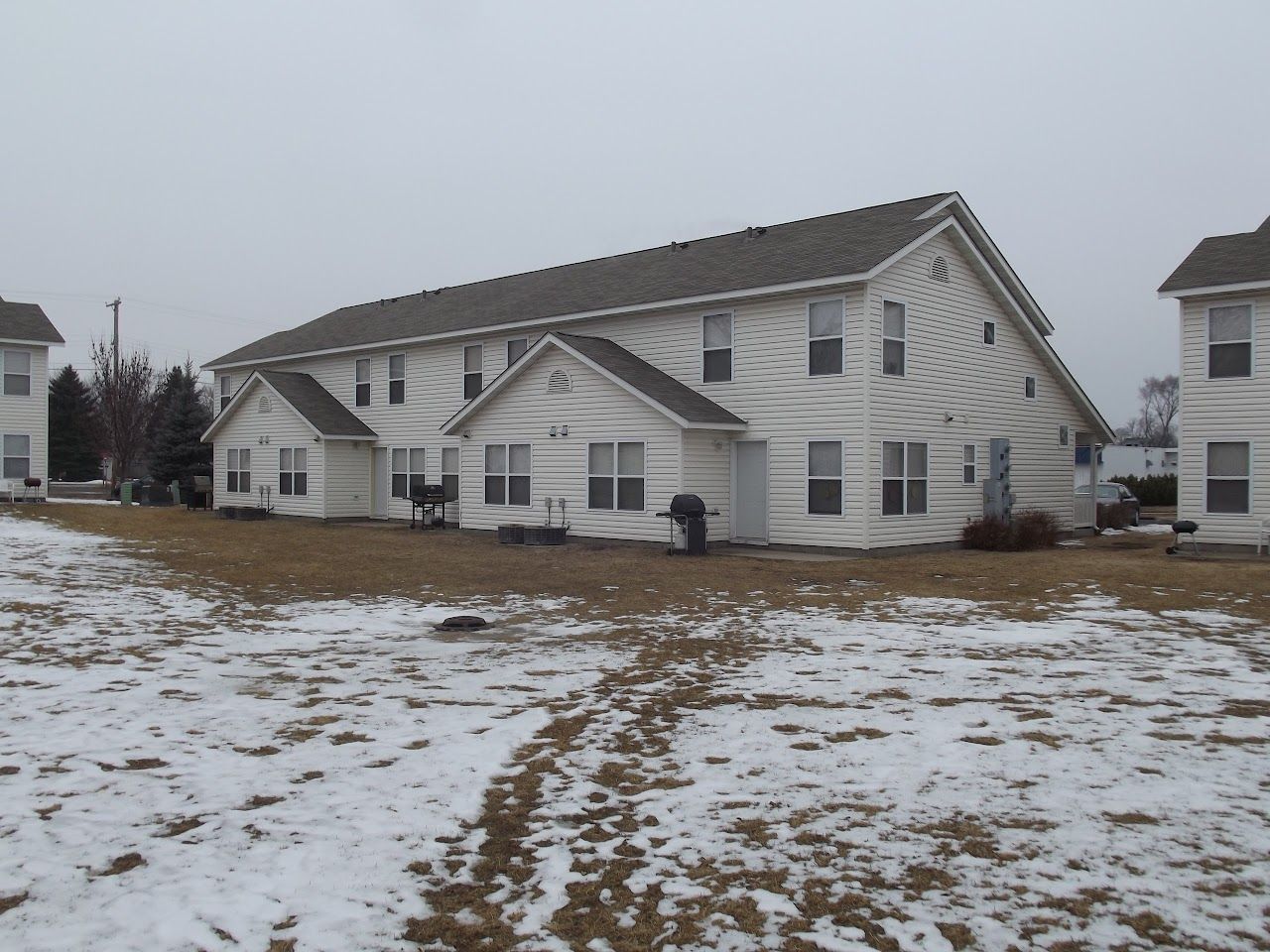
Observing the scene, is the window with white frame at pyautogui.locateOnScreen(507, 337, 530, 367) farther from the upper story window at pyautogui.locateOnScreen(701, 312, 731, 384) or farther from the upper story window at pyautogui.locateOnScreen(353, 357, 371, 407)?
the upper story window at pyautogui.locateOnScreen(353, 357, 371, 407)

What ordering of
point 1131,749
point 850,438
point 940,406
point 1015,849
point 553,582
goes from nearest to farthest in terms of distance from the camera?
point 1015,849
point 1131,749
point 553,582
point 850,438
point 940,406

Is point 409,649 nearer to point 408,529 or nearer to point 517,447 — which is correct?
point 517,447

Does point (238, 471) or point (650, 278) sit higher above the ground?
point (650, 278)

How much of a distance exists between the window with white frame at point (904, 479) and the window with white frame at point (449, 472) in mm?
12311

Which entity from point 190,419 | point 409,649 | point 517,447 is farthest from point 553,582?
point 190,419

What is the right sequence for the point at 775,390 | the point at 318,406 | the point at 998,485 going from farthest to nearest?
the point at 318,406 < the point at 998,485 < the point at 775,390

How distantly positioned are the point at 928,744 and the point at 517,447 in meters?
17.4

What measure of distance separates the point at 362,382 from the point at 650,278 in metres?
11.0

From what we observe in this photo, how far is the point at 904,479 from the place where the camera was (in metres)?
18.8

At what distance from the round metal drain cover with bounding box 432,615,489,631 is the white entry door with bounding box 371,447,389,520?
18705mm

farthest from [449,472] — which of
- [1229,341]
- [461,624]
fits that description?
[1229,341]

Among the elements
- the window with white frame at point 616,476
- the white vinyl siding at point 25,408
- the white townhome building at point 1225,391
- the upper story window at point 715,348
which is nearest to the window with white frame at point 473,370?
the window with white frame at point 616,476

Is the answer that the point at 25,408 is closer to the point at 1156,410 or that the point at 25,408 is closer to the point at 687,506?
the point at 687,506

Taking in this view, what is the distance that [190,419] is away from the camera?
39844mm
